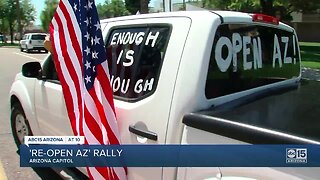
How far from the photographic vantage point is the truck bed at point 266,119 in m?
2.01

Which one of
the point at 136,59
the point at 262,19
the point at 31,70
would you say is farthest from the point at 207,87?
the point at 31,70

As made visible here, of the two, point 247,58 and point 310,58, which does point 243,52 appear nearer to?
point 247,58

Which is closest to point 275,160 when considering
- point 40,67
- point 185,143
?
point 185,143

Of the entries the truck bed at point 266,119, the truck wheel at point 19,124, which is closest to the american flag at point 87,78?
the truck bed at point 266,119

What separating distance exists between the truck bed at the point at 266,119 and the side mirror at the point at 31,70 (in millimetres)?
2586

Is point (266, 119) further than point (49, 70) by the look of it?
No

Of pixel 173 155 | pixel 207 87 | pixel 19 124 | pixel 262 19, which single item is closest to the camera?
pixel 173 155

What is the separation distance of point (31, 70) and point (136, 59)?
198cm

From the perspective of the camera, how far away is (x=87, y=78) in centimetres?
306

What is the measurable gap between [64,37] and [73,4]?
1.00 ft

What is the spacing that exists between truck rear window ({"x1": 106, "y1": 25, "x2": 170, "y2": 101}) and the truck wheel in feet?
7.27

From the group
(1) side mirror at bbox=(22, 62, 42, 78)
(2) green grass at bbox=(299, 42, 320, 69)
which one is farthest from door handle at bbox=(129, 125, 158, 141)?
(2) green grass at bbox=(299, 42, 320, 69)

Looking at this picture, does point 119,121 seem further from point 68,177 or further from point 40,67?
point 40,67

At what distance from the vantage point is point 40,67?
4.55 metres
